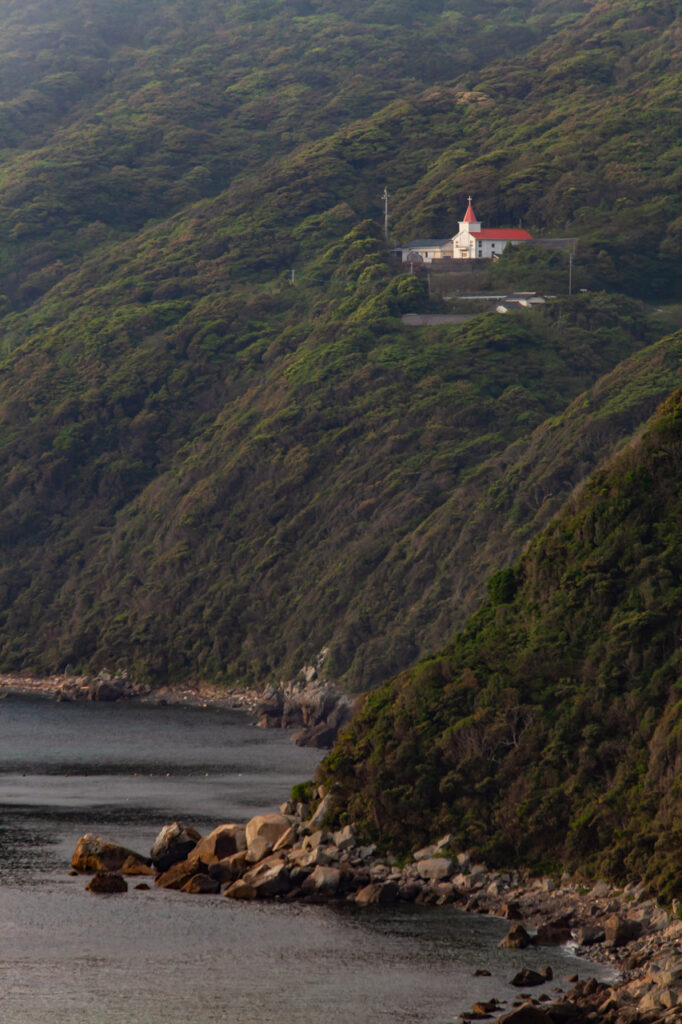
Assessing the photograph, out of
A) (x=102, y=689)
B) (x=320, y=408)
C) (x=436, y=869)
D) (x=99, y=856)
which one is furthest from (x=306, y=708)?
(x=436, y=869)

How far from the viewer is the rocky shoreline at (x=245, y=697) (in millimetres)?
112500

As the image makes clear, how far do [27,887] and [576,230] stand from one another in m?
124

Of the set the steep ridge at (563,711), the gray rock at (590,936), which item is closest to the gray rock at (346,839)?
the steep ridge at (563,711)

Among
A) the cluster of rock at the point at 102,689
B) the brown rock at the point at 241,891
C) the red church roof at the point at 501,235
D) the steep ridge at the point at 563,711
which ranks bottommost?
the cluster of rock at the point at 102,689

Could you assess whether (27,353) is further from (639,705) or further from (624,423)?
(639,705)

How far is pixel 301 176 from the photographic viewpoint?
649 ft

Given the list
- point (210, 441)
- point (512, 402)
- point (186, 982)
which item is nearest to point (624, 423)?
point (512, 402)

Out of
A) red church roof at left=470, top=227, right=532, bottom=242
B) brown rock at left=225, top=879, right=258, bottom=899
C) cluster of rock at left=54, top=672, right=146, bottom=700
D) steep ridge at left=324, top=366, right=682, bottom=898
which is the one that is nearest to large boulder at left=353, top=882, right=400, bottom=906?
brown rock at left=225, top=879, right=258, bottom=899

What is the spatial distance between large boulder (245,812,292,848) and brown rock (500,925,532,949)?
13119mm

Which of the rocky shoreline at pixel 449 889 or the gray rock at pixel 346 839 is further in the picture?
the gray rock at pixel 346 839

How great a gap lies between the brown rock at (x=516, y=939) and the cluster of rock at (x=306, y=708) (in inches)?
2303

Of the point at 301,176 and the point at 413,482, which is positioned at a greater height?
the point at 301,176

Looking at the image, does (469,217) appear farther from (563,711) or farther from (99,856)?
(99,856)

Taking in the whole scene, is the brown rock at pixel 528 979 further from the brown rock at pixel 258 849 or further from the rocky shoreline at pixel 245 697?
the rocky shoreline at pixel 245 697
